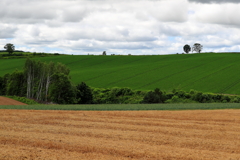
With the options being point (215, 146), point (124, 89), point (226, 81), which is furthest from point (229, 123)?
point (226, 81)

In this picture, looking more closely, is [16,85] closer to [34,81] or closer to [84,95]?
[34,81]

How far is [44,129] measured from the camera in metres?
22.3

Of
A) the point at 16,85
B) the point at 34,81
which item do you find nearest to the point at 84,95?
the point at 34,81

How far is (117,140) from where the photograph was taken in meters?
18.5

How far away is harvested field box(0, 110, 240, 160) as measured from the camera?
49.4ft

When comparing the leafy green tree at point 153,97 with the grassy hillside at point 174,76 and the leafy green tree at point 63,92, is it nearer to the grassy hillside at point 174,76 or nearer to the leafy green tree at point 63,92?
the grassy hillside at point 174,76

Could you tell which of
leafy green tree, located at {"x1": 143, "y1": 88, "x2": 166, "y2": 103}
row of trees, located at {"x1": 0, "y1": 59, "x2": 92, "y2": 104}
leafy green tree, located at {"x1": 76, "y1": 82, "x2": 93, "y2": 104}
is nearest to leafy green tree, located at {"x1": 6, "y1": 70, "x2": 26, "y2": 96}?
row of trees, located at {"x1": 0, "y1": 59, "x2": 92, "y2": 104}

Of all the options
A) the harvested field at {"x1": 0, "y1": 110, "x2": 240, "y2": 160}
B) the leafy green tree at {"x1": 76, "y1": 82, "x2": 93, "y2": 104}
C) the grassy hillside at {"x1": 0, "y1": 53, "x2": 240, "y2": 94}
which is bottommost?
the leafy green tree at {"x1": 76, "y1": 82, "x2": 93, "y2": 104}

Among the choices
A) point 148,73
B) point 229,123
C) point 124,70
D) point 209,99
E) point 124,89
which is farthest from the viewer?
point 124,70

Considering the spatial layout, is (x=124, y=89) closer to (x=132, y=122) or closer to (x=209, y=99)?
(x=209, y=99)

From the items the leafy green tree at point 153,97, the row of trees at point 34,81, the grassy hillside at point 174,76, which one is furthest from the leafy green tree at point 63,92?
the leafy green tree at point 153,97

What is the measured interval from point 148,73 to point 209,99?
31947 millimetres

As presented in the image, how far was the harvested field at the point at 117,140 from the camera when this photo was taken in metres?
15.1

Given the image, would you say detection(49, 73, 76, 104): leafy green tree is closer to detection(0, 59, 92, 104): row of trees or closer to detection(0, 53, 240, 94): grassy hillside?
detection(0, 59, 92, 104): row of trees
